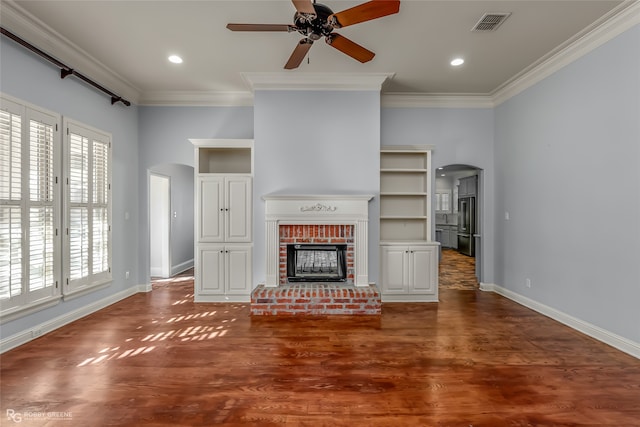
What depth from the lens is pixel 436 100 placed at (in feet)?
15.7

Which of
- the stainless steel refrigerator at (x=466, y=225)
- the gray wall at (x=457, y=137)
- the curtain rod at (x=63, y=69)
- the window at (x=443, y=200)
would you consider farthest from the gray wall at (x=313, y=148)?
the window at (x=443, y=200)

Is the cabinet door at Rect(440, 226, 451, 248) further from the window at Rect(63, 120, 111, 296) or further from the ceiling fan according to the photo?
the window at Rect(63, 120, 111, 296)

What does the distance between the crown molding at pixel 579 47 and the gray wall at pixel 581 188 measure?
0.07m

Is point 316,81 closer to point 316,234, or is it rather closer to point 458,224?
point 316,234

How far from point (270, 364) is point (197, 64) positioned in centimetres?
357

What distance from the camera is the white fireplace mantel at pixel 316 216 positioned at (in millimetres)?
4043

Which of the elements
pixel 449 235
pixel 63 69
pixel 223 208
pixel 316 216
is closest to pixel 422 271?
pixel 316 216

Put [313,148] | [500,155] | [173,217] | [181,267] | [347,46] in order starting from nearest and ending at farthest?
[347,46] → [313,148] → [500,155] → [173,217] → [181,267]

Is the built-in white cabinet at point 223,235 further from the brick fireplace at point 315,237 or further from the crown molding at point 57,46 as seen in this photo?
the crown molding at point 57,46

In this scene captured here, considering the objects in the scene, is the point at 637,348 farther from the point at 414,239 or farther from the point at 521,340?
the point at 414,239

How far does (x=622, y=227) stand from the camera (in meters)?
2.79

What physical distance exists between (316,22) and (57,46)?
117 inches

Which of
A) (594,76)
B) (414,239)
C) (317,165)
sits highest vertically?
(594,76)

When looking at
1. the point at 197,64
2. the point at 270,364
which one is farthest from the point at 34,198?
the point at 270,364
